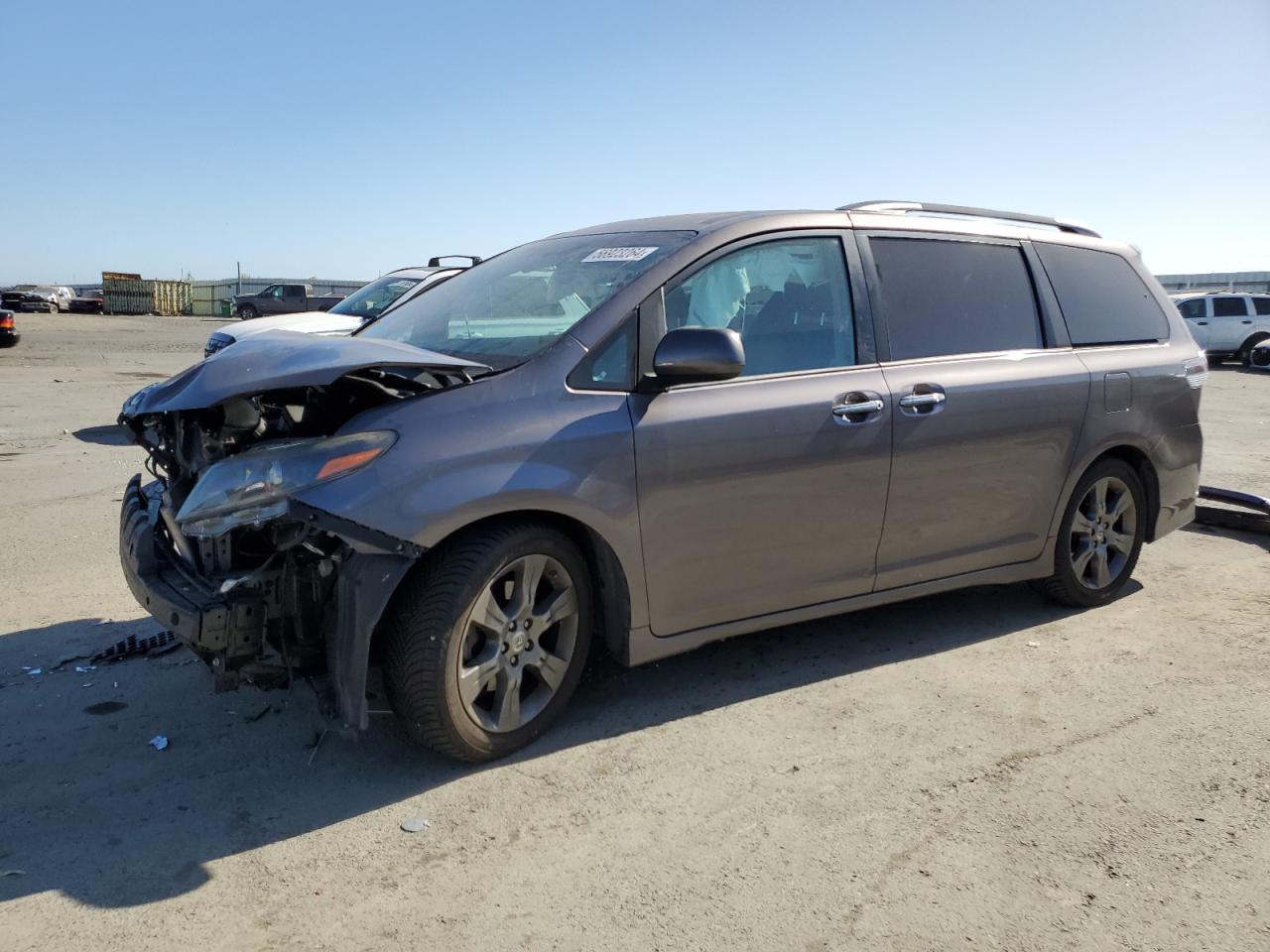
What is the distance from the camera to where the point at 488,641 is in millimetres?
3422

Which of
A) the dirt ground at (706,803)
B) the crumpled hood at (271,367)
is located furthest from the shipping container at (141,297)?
the crumpled hood at (271,367)

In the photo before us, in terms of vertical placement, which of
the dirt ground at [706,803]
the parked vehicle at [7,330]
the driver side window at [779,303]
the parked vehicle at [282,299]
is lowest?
the dirt ground at [706,803]

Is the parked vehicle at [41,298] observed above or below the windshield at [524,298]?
above

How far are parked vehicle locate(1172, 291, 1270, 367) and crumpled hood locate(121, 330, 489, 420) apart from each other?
27.1 m

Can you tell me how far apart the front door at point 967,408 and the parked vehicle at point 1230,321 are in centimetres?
2446

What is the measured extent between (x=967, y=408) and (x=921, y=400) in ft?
0.96

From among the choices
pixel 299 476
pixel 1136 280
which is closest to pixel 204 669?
pixel 299 476

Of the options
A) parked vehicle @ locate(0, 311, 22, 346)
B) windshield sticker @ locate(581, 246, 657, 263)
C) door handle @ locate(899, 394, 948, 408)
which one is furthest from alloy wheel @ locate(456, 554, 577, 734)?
parked vehicle @ locate(0, 311, 22, 346)

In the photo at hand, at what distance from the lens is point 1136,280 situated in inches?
217

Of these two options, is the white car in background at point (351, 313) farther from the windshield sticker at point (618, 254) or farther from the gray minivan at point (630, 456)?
the gray minivan at point (630, 456)

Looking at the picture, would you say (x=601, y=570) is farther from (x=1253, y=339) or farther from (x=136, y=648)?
(x=1253, y=339)

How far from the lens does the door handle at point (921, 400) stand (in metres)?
4.26

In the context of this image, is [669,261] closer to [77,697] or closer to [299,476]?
[299,476]

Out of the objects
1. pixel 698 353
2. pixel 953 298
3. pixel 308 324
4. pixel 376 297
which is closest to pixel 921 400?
pixel 953 298
